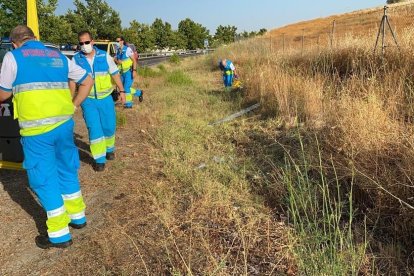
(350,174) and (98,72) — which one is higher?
(98,72)

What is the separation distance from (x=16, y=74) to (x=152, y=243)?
181cm

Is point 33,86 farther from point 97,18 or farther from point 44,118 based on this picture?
point 97,18

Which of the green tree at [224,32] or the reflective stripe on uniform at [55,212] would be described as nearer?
the reflective stripe on uniform at [55,212]

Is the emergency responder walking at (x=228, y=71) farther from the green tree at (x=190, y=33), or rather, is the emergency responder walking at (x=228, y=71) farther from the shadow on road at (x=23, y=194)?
the green tree at (x=190, y=33)

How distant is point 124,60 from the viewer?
386 inches

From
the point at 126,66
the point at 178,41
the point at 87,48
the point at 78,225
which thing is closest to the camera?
the point at 78,225

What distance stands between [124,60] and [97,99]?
15.9ft

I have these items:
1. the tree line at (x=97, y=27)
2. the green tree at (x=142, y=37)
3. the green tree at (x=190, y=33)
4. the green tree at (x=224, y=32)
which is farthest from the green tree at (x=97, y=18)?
the green tree at (x=224, y=32)

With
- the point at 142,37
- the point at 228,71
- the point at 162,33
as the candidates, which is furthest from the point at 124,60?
the point at 162,33

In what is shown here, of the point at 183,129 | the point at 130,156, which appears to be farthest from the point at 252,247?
the point at 183,129

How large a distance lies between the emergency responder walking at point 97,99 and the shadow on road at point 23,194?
0.97m

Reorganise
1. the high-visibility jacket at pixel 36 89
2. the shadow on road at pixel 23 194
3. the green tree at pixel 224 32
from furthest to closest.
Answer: the green tree at pixel 224 32, the shadow on road at pixel 23 194, the high-visibility jacket at pixel 36 89

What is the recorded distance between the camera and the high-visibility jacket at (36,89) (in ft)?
10.3

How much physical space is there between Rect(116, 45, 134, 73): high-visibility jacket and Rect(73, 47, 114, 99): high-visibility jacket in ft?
14.4
